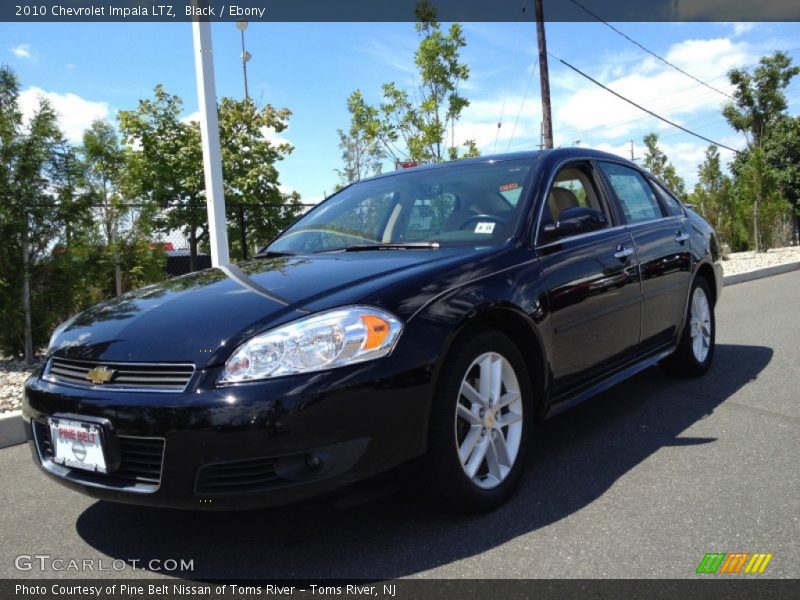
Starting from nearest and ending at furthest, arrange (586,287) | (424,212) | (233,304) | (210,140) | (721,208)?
(233,304), (586,287), (424,212), (210,140), (721,208)

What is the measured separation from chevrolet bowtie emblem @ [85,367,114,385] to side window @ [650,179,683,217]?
12.4 ft

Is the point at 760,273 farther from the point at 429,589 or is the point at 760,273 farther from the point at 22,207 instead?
the point at 429,589

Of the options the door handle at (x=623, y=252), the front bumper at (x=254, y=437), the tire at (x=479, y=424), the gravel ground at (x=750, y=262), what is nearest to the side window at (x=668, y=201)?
the door handle at (x=623, y=252)

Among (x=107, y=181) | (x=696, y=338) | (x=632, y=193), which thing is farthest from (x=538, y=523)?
(x=107, y=181)

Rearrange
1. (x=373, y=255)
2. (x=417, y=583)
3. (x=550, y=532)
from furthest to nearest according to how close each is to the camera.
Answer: (x=373, y=255) → (x=550, y=532) → (x=417, y=583)

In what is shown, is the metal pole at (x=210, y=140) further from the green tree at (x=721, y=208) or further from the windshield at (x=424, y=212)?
the green tree at (x=721, y=208)

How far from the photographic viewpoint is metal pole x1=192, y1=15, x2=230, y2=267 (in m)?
6.45

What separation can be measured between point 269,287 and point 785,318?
6.74m

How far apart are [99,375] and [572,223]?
7.15ft

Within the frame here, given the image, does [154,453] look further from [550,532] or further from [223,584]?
[550,532]

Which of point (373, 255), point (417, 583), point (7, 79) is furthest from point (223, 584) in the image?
point (7, 79)

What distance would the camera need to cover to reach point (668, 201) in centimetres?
481

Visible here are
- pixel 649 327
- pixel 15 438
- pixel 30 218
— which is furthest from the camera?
pixel 30 218

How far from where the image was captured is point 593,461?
331cm
